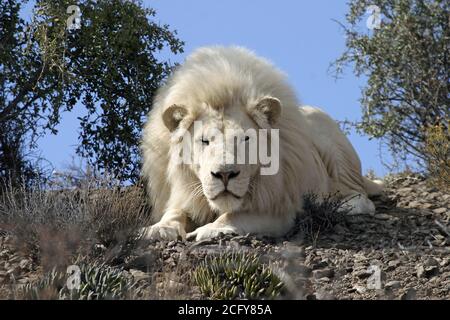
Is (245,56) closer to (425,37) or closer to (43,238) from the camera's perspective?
(43,238)

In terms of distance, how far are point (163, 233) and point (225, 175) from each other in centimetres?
85

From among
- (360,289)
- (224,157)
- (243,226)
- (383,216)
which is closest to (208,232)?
(243,226)

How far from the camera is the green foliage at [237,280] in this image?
6.68m

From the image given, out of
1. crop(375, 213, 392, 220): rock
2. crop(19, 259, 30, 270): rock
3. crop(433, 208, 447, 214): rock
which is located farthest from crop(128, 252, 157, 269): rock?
crop(433, 208, 447, 214): rock

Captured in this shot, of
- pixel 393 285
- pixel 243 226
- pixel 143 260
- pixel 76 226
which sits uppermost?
pixel 243 226

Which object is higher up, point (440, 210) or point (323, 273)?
point (440, 210)

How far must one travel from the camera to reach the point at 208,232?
8469mm

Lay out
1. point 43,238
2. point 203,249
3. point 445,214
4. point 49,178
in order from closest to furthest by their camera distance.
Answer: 1. point 43,238
2. point 203,249
3. point 445,214
4. point 49,178

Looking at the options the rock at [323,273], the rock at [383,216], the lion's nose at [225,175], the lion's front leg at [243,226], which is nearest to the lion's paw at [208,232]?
the lion's front leg at [243,226]

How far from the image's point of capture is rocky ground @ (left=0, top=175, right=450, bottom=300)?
23.0 ft

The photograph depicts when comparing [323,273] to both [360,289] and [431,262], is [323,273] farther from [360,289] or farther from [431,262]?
[431,262]
